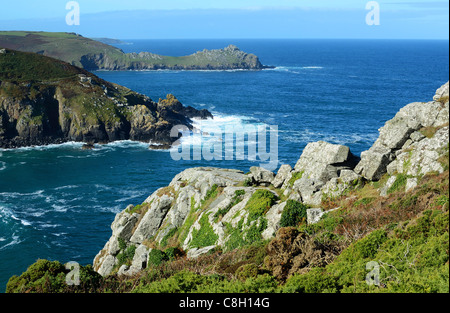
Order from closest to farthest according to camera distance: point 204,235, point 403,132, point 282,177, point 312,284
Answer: point 312,284 < point 403,132 < point 204,235 < point 282,177

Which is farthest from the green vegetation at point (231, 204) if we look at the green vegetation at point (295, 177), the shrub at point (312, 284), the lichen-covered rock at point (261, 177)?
the shrub at point (312, 284)

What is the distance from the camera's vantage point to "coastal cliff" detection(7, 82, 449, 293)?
18.9 metres

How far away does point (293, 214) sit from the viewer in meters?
29.5

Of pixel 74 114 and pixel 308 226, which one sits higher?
pixel 74 114

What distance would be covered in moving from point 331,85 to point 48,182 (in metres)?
134

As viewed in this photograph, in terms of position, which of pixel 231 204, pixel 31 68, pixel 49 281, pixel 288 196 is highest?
pixel 31 68

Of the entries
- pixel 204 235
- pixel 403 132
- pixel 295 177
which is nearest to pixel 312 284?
pixel 204 235

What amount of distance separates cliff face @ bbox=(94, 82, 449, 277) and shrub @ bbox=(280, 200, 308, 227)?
0.24 feet

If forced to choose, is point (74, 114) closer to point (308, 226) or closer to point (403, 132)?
point (403, 132)

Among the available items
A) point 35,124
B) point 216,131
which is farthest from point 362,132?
point 35,124

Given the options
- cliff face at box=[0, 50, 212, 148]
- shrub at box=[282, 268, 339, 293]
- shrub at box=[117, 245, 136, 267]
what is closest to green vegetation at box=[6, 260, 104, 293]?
shrub at box=[282, 268, 339, 293]

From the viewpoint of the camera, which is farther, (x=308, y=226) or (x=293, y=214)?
(x=293, y=214)

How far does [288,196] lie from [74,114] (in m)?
88.2

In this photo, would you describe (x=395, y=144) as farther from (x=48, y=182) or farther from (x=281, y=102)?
(x=281, y=102)
